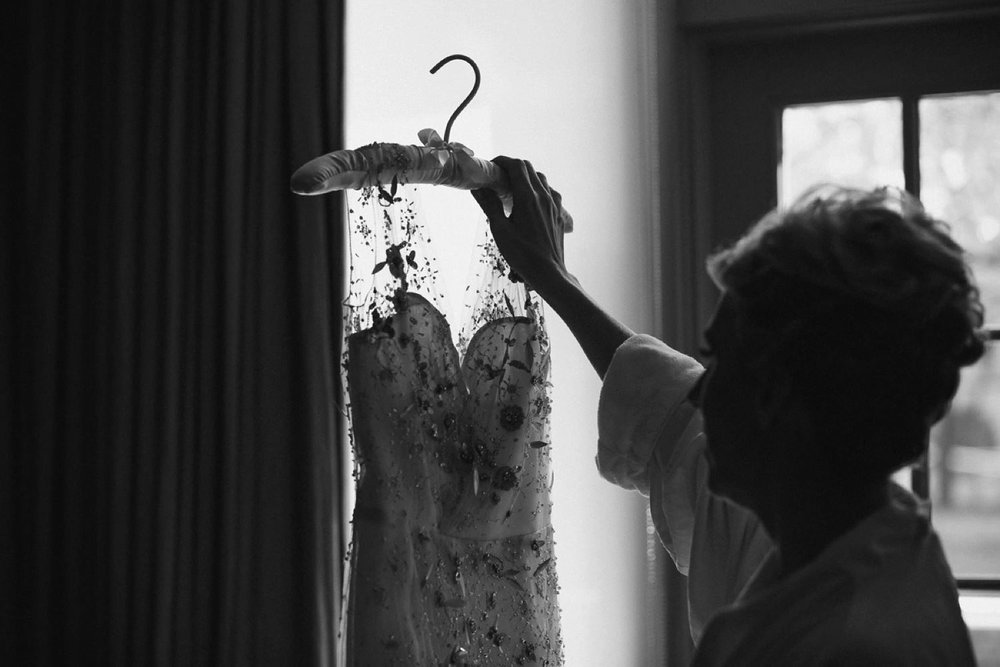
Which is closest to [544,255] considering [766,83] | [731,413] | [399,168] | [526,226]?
[526,226]

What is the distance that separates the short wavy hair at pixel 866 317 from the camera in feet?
1.99

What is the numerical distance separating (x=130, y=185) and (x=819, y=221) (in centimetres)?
117

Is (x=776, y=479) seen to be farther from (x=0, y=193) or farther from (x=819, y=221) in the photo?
(x=0, y=193)

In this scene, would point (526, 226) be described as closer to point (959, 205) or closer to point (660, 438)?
point (660, 438)

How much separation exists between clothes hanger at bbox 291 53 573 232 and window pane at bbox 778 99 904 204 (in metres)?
1.33

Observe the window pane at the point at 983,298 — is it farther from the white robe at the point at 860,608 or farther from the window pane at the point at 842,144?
the white robe at the point at 860,608

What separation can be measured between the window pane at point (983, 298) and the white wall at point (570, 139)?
0.65 meters

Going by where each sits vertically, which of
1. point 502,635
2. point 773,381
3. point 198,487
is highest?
point 773,381

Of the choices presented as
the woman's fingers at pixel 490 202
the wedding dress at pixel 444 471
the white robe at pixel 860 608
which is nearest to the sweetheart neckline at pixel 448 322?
the wedding dress at pixel 444 471

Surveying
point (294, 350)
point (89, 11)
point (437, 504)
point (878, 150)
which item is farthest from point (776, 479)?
point (878, 150)

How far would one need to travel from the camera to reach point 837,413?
2.04 ft

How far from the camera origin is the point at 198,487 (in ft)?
4.79

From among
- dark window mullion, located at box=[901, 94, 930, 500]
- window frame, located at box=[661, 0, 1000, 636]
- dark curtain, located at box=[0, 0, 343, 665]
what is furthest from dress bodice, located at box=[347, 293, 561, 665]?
dark window mullion, located at box=[901, 94, 930, 500]

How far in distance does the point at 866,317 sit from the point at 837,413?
2.5 inches
